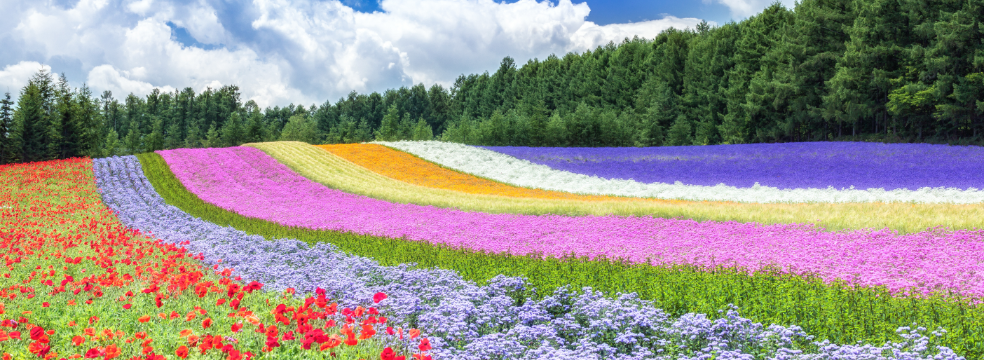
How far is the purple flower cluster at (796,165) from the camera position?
24.2 m

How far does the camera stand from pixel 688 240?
12328 mm

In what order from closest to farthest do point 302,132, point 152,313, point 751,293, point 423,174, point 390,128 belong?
point 152,313, point 751,293, point 423,174, point 390,128, point 302,132

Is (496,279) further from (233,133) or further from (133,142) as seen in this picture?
(133,142)

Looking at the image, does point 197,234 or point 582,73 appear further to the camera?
point 582,73

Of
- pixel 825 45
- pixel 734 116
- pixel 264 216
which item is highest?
pixel 825 45

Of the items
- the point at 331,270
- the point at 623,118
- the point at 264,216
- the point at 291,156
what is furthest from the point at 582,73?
the point at 331,270

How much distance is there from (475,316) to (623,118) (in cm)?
6262

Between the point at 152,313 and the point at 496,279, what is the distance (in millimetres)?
4610

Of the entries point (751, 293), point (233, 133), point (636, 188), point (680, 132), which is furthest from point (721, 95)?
point (233, 133)

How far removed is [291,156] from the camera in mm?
39125

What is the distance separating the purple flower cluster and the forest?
8.14 m

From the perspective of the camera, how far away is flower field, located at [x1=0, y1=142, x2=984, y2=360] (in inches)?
229

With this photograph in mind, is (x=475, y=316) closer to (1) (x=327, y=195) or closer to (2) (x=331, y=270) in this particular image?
(2) (x=331, y=270)

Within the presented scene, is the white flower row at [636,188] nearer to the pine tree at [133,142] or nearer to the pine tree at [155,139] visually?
the pine tree at [155,139]
